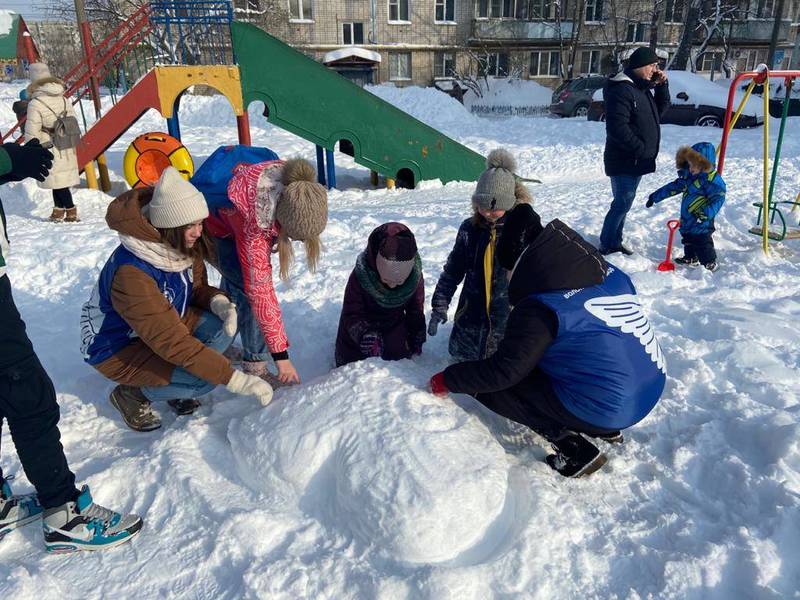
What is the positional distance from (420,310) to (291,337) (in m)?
0.95

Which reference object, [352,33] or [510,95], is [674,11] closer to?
[510,95]

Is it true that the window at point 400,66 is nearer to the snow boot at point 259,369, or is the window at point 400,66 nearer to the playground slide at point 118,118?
the playground slide at point 118,118

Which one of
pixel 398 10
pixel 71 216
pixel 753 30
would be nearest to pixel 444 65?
pixel 398 10

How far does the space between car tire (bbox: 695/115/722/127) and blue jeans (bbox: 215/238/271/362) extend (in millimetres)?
13412

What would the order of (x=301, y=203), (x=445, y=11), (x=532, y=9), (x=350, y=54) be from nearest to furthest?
(x=301, y=203) < (x=350, y=54) < (x=445, y=11) < (x=532, y=9)

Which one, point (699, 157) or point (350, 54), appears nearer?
point (699, 157)

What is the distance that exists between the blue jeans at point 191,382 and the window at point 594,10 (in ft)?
95.0

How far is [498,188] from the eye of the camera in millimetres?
2797

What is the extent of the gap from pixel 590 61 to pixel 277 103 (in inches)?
971

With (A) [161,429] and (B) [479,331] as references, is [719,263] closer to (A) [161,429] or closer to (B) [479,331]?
(B) [479,331]

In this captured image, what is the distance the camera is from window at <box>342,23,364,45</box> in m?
25.4

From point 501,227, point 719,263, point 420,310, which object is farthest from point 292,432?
point 719,263

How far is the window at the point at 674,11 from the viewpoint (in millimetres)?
26456

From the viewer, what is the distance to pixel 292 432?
2205 millimetres
